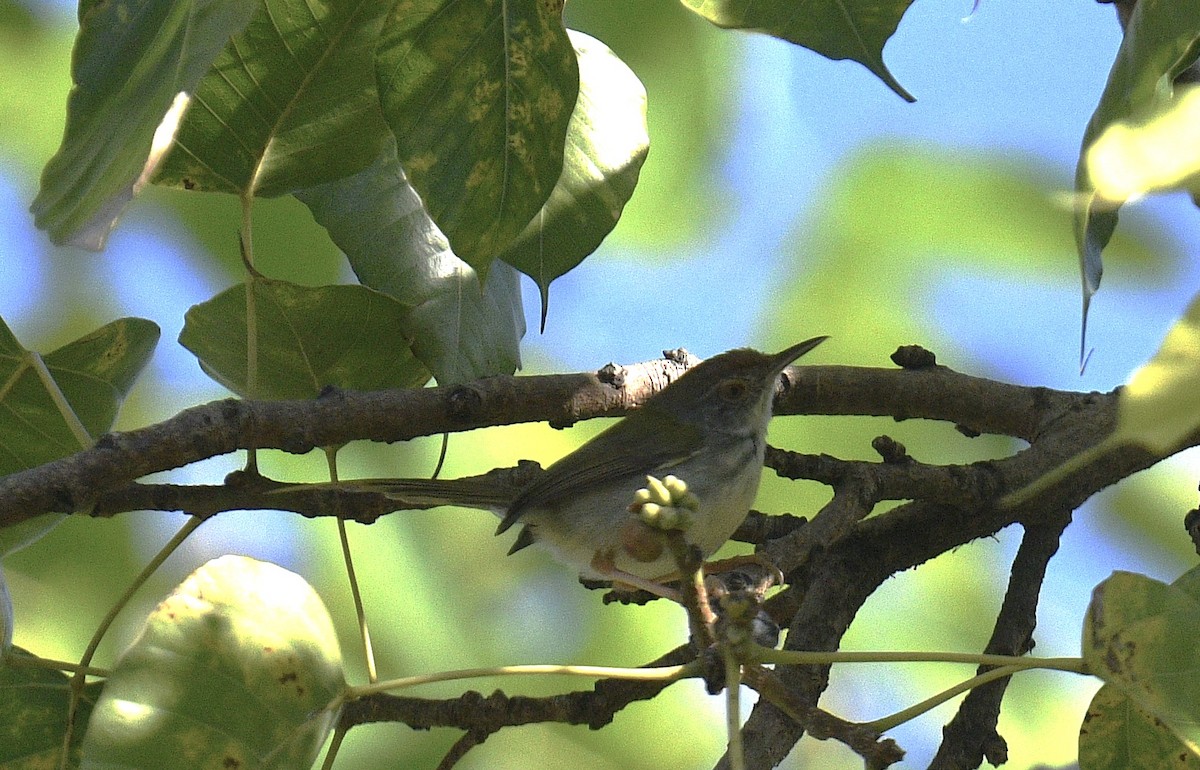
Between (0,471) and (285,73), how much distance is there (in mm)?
878

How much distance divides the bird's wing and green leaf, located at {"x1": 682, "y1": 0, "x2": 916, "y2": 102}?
1.32 m

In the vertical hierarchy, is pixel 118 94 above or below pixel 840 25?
below

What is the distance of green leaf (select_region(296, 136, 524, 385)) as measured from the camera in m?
2.23

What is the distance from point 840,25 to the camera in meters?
1.57

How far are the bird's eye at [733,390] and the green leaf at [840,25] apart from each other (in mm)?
1569

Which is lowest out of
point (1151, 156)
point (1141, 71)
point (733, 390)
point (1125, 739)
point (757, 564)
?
point (1125, 739)

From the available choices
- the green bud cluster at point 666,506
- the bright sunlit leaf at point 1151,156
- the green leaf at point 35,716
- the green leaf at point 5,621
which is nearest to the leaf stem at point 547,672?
the green bud cluster at point 666,506

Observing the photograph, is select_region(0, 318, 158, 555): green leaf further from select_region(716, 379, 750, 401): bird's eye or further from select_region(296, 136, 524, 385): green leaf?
select_region(716, 379, 750, 401): bird's eye

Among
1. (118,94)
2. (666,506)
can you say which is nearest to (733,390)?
(666,506)

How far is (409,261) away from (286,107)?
406 millimetres

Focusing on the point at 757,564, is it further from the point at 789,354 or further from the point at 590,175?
the point at 789,354

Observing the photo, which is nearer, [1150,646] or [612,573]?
[1150,646]

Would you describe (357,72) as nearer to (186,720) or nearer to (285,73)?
(285,73)

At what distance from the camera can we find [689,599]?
1.29 metres
